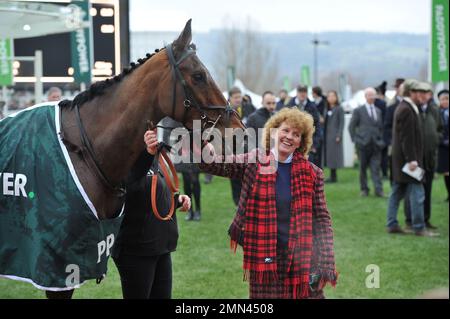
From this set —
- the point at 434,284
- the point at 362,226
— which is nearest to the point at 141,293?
the point at 434,284

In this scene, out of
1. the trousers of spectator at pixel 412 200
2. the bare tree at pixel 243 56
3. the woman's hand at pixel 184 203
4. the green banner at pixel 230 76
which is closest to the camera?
the woman's hand at pixel 184 203

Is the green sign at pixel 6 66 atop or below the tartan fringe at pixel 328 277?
atop

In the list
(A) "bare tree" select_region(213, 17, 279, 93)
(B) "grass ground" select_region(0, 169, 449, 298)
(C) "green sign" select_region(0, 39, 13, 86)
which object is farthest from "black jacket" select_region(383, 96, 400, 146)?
(A) "bare tree" select_region(213, 17, 279, 93)

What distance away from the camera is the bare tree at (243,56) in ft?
186

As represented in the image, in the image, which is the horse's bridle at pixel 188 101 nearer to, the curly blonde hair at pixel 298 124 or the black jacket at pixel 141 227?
the curly blonde hair at pixel 298 124

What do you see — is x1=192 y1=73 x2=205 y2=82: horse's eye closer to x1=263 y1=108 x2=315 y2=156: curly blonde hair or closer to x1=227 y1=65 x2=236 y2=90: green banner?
x1=263 y1=108 x2=315 y2=156: curly blonde hair

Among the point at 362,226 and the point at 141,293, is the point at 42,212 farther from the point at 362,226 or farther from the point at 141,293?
the point at 362,226

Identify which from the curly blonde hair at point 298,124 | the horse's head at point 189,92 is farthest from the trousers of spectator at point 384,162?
the horse's head at point 189,92

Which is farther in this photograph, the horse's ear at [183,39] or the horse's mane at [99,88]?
the horse's mane at [99,88]

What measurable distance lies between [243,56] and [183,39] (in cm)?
5761

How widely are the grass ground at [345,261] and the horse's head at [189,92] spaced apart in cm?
251

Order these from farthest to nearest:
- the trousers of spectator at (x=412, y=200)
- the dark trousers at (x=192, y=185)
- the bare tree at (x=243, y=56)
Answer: the bare tree at (x=243, y=56)
the dark trousers at (x=192, y=185)
the trousers of spectator at (x=412, y=200)

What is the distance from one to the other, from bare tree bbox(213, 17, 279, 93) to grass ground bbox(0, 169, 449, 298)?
4691 cm

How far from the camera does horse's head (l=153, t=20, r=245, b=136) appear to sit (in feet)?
10.2
